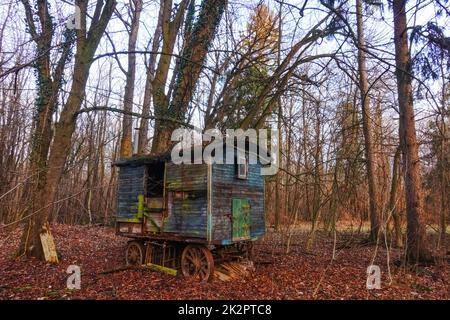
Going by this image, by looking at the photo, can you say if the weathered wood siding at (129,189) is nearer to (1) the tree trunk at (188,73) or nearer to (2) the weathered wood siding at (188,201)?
(2) the weathered wood siding at (188,201)

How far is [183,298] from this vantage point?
671 centimetres

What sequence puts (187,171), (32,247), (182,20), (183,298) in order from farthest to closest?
(182,20) < (32,247) < (187,171) < (183,298)

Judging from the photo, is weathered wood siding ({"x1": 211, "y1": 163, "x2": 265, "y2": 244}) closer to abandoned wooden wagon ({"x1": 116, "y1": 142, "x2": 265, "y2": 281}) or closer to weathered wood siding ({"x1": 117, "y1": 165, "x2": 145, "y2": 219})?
abandoned wooden wagon ({"x1": 116, "y1": 142, "x2": 265, "y2": 281})

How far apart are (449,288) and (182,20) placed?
11.4 meters

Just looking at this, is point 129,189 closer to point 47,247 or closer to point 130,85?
point 47,247

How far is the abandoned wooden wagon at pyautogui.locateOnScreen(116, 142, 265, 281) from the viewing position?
8102 millimetres

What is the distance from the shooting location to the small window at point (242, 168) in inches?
352

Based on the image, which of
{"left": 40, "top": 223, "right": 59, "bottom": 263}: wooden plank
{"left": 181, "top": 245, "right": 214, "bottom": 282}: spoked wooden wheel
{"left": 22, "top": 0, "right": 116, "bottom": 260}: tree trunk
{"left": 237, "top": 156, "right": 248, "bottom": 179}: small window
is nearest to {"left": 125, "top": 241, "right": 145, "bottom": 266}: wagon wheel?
{"left": 181, "top": 245, "right": 214, "bottom": 282}: spoked wooden wheel

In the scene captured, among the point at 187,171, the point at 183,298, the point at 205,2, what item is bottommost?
the point at 183,298

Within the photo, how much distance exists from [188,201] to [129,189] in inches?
94.9

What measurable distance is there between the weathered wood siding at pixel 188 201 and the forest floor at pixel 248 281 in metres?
1.23

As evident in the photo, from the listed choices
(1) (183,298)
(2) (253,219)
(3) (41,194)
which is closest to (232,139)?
(2) (253,219)

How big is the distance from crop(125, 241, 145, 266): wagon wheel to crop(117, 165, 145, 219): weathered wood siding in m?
0.83

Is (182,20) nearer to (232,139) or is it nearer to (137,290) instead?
(232,139)
